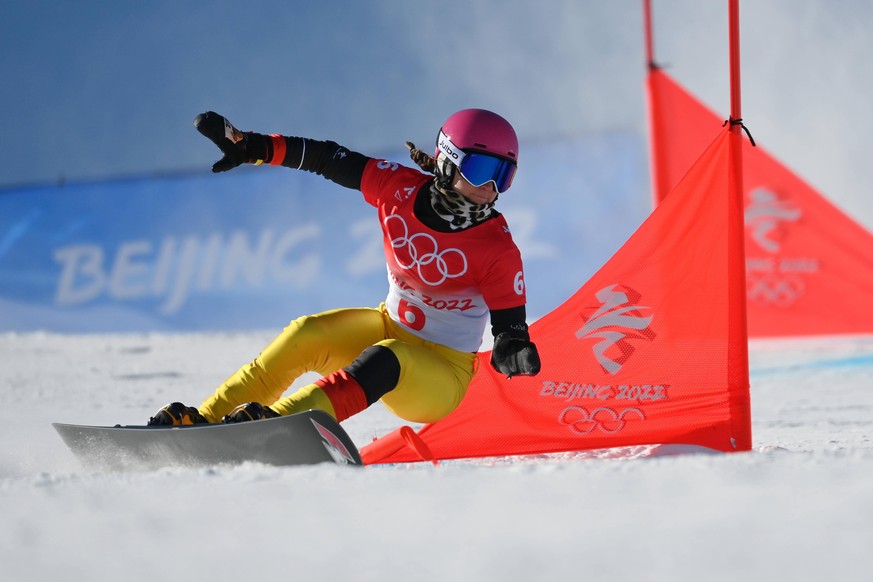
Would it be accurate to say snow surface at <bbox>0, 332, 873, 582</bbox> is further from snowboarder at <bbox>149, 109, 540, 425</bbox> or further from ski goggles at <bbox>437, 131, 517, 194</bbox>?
ski goggles at <bbox>437, 131, 517, 194</bbox>

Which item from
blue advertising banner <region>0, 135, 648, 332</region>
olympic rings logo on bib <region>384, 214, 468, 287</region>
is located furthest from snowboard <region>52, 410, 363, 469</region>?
blue advertising banner <region>0, 135, 648, 332</region>

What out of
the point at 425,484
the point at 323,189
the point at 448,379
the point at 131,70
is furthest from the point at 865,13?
the point at 425,484

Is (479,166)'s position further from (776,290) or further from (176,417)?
(776,290)

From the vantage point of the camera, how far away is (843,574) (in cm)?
Answer: 145

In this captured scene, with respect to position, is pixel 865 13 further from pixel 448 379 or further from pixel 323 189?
pixel 448 379

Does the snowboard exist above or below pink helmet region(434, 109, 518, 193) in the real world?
below

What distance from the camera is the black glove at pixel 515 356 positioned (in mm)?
3055

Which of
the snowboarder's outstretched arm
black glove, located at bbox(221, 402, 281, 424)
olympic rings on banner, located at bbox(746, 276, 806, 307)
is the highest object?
the snowboarder's outstretched arm

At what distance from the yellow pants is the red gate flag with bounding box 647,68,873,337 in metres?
3.67

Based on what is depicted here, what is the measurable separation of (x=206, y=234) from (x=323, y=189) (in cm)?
96

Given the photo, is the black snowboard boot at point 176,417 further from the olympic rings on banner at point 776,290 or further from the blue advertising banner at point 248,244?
the blue advertising banner at point 248,244

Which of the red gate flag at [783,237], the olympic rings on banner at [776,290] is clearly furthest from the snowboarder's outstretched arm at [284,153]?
the olympic rings on banner at [776,290]

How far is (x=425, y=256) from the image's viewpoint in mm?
3275

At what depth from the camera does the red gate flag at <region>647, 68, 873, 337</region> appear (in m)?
6.72
